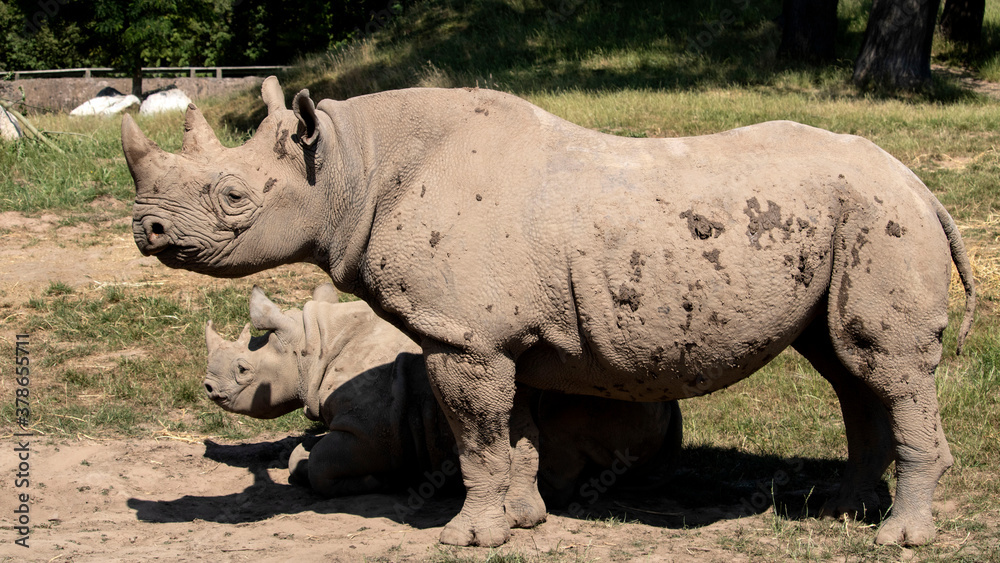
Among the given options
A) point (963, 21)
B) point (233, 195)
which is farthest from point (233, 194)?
point (963, 21)

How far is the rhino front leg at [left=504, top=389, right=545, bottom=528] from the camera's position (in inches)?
203

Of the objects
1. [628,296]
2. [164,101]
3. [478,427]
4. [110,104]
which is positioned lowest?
[110,104]

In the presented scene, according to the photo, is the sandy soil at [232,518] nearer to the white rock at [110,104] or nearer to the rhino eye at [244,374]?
the rhino eye at [244,374]

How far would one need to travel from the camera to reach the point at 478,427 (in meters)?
4.75

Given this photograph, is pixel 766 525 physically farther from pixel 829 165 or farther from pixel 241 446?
pixel 241 446

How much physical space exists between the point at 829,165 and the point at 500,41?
15.0 metres

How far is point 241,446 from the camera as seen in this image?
22.7 ft

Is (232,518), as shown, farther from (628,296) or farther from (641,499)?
(628,296)

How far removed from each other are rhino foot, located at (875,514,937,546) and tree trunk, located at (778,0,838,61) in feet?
44.7

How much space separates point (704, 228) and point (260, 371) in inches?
120

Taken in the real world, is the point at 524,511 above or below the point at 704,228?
below

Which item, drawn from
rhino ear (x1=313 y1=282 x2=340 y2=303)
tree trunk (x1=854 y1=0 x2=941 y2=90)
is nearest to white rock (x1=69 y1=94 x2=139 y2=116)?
tree trunk (x1=854 y1=0 x2=941 y2=90)

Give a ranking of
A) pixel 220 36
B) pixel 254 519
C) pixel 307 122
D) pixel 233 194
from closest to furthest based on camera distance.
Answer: pixel 233 194
pixel 307 122
pixel 254 519
pixel 220 36

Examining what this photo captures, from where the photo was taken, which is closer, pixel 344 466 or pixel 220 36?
pixel 344 466
